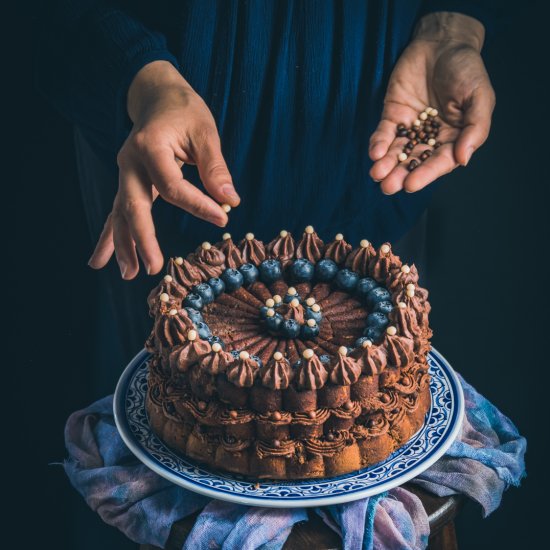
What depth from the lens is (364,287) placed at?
6.01 feet

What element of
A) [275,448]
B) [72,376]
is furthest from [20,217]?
[275,448]

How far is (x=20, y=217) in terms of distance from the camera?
3107mm

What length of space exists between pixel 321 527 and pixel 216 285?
62 centimetres

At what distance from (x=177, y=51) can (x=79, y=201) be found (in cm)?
146

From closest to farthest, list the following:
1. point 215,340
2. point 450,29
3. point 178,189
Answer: point 178,189
point 215,340
point 450,29

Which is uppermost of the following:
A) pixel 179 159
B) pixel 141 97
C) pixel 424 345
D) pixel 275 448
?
pixel 141 97

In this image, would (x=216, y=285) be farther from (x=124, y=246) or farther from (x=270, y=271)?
(x=124, y=246)

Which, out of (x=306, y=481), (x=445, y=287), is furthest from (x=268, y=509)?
(x=445, y=287)

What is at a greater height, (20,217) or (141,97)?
(141,97)

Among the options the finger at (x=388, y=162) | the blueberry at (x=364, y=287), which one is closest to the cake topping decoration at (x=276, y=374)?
the blueberry at (x=364, y=287)

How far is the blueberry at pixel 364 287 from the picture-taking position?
1.83 meters

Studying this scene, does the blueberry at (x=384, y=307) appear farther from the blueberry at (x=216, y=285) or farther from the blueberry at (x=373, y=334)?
the blueberry at (x=216, y=285)

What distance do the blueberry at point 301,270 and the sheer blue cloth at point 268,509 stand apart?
1.76 feet

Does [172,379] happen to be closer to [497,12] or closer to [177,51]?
[177,51]
